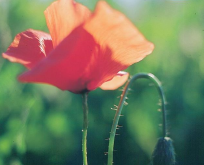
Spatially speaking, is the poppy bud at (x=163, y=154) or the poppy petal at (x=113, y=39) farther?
the poppy bud at (x=163, y=154)

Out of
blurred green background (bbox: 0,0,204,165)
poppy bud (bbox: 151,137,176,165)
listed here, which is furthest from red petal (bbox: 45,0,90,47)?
blurred green background (bbox: 0,0,204,165)

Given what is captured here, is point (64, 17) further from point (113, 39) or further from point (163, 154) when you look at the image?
point (163, 154)

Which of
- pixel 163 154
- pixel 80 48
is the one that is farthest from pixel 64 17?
pixel 163 154

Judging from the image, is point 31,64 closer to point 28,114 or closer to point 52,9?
point 52,9

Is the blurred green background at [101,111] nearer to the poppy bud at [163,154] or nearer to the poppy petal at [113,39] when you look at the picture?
the poppy bud at [163,154]

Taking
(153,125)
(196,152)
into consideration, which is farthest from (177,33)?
(196,152)

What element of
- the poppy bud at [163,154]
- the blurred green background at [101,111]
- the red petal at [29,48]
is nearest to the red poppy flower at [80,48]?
the red petal at [29,48]
